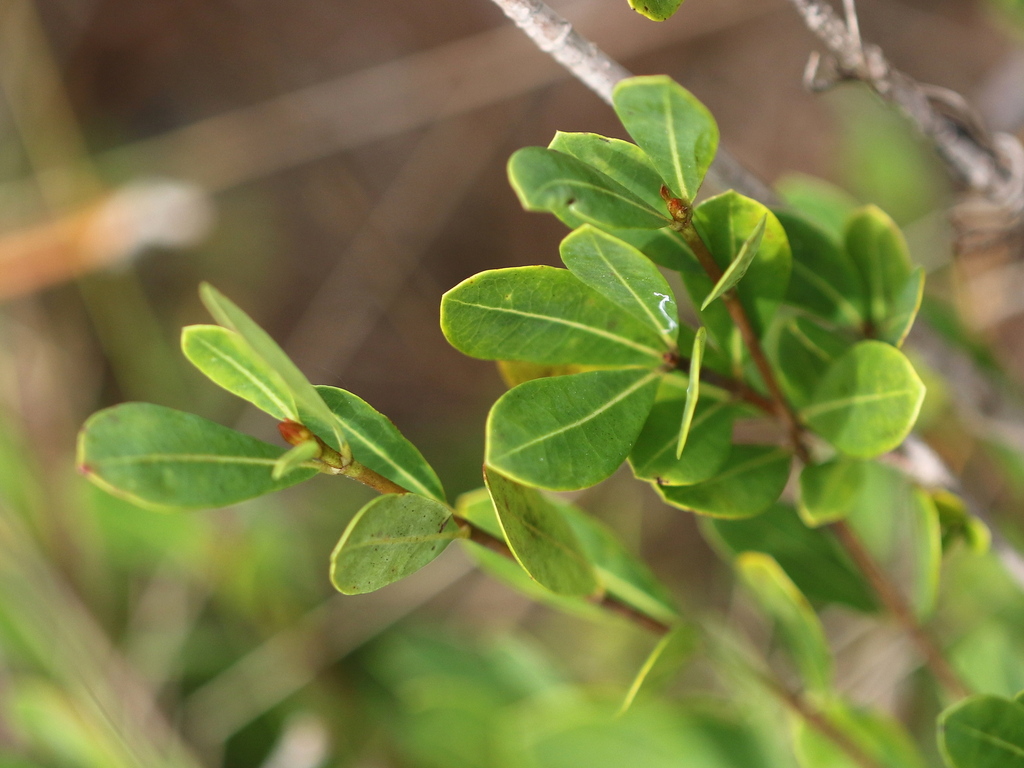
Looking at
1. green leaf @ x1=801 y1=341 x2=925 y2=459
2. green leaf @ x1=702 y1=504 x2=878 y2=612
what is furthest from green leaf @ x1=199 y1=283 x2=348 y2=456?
green leaf @ x1=702 y1=504 x2=878 y2=612

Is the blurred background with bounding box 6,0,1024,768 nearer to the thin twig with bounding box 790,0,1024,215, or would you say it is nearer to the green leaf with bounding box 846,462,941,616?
the green leaf with bounding box 846,462,941,616

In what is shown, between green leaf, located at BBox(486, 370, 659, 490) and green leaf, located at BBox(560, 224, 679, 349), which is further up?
green leaf, located at BBox(560, 224, 679, 349)

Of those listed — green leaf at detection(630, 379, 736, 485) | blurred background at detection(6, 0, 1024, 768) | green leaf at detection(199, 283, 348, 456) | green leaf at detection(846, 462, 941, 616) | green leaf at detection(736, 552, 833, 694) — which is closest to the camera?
green leaf at detection(199, 283, 348, 456)

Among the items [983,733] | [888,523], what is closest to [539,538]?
[983,733]

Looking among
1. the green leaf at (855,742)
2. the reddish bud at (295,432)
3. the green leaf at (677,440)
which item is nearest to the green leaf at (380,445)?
the reddish bud at (295,432)

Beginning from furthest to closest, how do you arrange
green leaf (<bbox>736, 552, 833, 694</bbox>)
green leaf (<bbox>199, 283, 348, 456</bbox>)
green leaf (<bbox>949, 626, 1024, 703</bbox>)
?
green leaf (<bbox>949, 626, 1024, 703</bbox>), green leaf (<bbox>736, 552, 833, 694</bbox>), green leaf (<bbox>199, 283, 348, 456</bbox>)

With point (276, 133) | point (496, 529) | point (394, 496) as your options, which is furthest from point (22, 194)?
point (394, 496)
